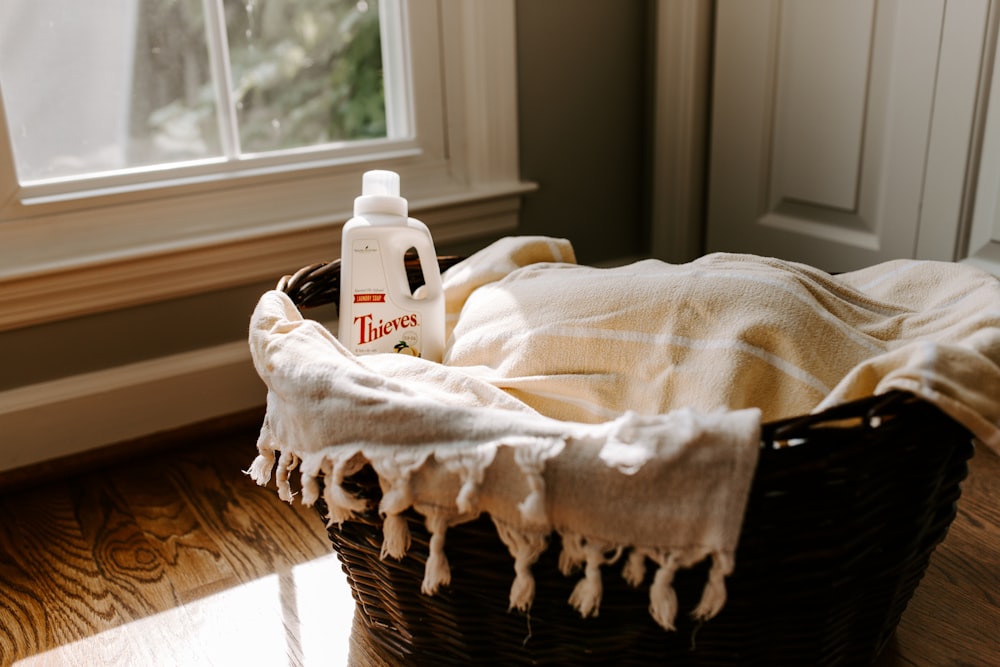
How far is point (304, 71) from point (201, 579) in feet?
2.42

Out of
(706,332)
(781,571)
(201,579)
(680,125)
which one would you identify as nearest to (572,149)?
(680,125)

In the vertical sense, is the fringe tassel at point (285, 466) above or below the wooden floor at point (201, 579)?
above

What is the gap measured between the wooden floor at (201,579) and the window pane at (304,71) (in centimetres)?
50

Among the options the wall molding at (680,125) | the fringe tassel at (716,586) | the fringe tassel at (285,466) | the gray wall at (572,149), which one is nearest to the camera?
the fringe tassel at (716,586)

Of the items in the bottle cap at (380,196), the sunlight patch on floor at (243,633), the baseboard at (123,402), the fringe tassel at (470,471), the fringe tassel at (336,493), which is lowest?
the sunlight patch on floor at (243,633)

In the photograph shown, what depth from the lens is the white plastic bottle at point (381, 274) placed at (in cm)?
91

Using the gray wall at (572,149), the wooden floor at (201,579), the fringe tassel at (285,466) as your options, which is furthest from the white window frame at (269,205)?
the fringe tassel at (285,466)

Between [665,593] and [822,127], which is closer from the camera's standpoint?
[665,593]

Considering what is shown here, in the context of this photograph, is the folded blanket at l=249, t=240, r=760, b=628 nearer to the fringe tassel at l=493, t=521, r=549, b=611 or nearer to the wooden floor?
the fringe tassel at l=493, t=521, r=549, b=611

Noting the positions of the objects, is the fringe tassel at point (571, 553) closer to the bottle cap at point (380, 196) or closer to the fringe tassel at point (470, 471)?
the fringe tassel at point (470, 471)

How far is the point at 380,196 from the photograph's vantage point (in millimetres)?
919

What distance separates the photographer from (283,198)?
1317 mm

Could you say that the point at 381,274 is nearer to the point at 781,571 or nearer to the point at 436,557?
the point at 436,557

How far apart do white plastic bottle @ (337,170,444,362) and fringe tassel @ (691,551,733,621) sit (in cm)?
43
